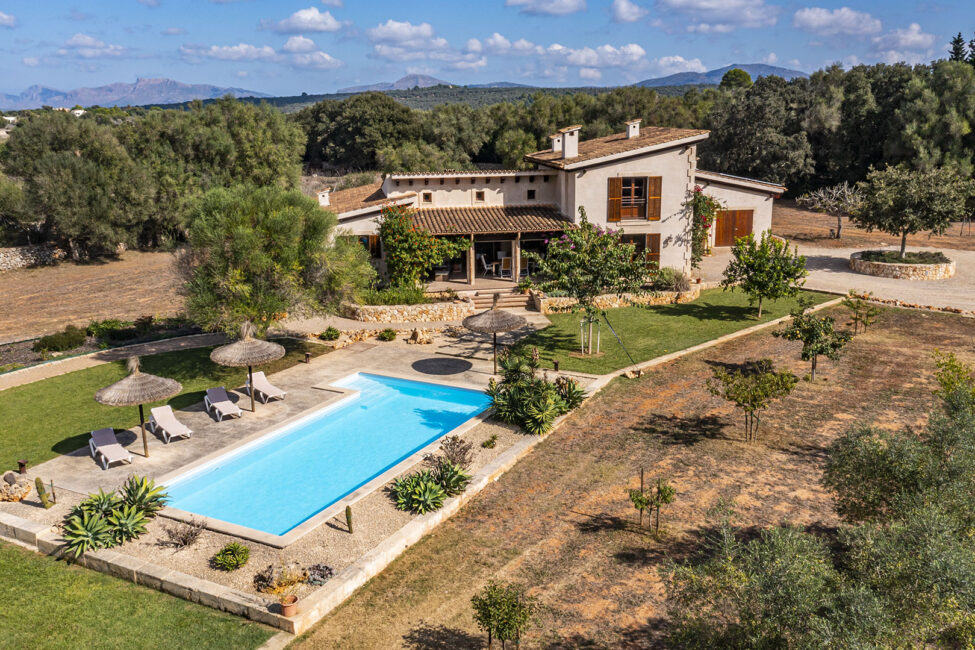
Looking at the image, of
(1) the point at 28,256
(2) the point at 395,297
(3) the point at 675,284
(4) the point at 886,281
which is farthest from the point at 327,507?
(1) the point at 28,256

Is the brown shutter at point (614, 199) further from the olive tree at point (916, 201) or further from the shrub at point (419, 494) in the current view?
the shrub at point (419, 494)

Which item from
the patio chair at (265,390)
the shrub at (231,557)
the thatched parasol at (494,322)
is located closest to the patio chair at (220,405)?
the patio chair at (265,390)

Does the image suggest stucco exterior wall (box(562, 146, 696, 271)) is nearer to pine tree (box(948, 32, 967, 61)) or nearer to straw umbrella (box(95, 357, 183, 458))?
straw umbrella (box(95, 357, 183, 458))

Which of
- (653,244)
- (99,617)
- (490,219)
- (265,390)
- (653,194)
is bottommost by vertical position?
(99,617)

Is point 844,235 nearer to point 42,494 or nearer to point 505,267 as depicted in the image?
point 505,267

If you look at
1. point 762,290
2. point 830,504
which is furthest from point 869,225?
point 830,504

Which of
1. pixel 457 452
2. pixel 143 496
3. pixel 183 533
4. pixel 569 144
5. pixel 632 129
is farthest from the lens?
pixel 632 129
